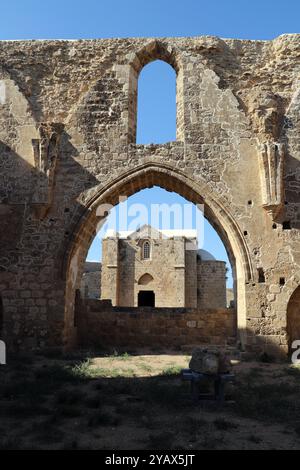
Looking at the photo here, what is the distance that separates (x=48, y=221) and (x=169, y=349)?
4469mm

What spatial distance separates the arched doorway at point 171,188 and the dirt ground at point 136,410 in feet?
7.59

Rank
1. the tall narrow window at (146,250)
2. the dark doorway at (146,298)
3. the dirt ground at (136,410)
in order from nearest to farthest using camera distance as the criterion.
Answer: the dirt ground at (136,410), the dark doorway at (146,298), the tall narrow window at (146,250)

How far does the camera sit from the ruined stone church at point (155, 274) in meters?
23.5

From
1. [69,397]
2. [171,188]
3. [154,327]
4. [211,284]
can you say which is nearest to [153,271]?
[211,284]

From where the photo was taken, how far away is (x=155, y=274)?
23.8m

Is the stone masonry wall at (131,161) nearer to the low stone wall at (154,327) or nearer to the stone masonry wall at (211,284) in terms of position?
the low stone wall at (154,327)

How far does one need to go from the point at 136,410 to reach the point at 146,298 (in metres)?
18.9

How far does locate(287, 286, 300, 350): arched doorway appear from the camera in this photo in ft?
31.5

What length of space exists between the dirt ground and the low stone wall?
3414 mm

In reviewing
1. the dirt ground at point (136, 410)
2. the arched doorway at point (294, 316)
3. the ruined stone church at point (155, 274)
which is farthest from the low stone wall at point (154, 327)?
the ruined stone church at point (155, 274)

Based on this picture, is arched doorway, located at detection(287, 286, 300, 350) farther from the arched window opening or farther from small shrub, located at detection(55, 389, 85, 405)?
the arched window opening

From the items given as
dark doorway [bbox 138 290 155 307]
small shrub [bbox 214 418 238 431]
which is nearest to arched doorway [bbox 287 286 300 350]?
small shrub [bbox 214 418 238 431]

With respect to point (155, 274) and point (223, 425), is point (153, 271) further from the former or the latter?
point (223, 425)
